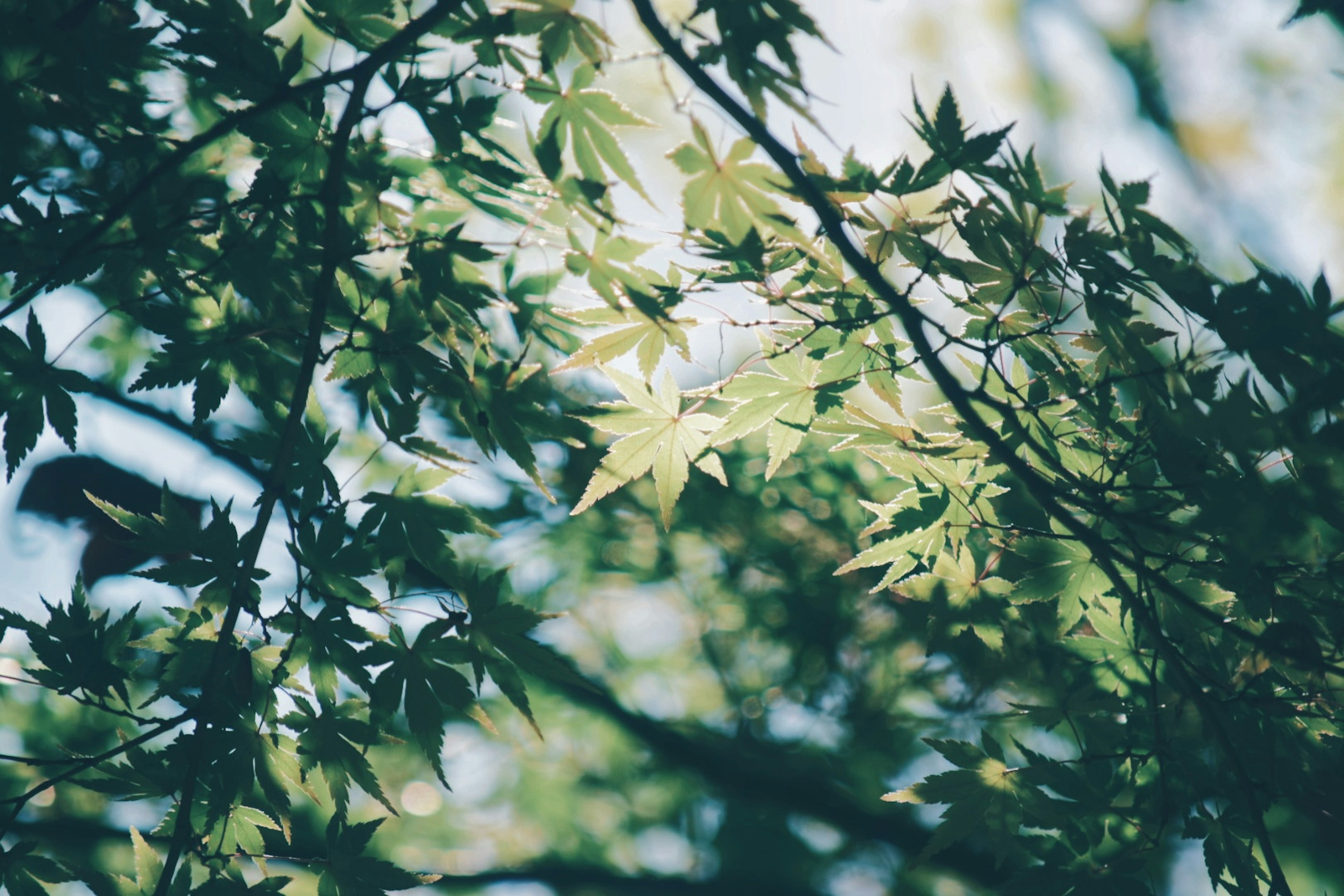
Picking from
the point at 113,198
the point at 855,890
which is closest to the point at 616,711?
the point at 855,890

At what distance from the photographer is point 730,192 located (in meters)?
1.09

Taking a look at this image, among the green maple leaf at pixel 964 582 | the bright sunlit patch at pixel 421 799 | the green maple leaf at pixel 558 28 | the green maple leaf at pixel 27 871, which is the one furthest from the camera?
the bright sunlit patch at pixel 421 799

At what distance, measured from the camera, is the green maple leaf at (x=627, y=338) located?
3.92 feet

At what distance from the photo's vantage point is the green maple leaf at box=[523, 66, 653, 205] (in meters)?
1.09

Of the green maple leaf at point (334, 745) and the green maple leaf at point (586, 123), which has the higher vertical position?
the green maple leaf at point (586, 123)

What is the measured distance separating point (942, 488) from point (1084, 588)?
33cm

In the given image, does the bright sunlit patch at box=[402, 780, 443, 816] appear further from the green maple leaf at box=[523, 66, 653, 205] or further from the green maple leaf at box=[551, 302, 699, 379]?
the green maple leaf at box=[523, 66, 653, 205]

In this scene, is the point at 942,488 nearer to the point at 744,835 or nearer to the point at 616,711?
the point at 616,711

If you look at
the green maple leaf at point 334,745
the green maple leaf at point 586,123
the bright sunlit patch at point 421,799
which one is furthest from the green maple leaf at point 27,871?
the bright sunlit patch at point 421,799

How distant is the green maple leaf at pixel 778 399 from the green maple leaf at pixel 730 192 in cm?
28

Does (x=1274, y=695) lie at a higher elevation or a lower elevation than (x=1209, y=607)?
lower

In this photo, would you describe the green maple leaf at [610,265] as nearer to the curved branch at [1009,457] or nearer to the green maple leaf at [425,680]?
the curved branch at [1009,457]

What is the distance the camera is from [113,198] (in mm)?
1305

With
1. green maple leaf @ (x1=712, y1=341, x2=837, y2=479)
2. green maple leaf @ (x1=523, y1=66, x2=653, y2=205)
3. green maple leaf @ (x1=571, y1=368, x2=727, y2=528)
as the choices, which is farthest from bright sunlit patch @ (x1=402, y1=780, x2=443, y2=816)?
green maple leaf @ (x1=523, y1=66, x2=653, y2=205)
